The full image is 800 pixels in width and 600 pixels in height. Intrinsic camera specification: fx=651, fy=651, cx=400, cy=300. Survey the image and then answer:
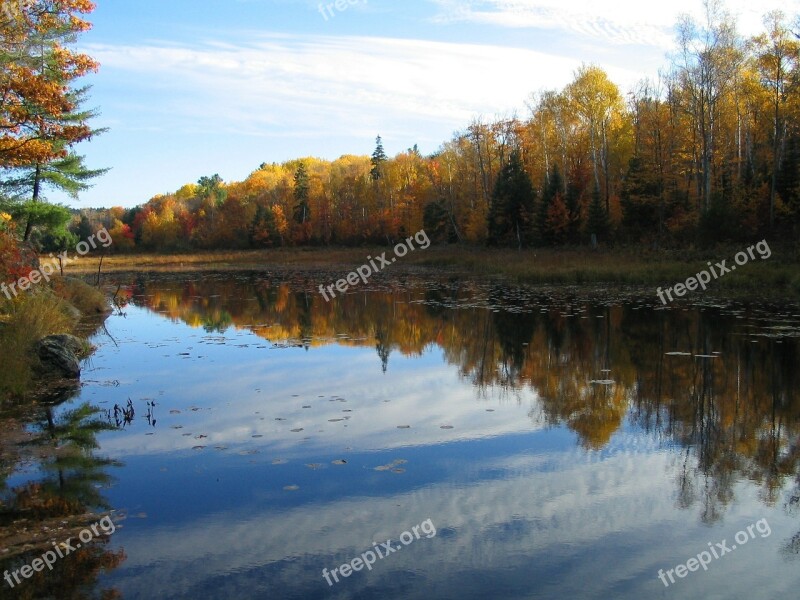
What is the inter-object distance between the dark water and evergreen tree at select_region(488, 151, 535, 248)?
106 ft

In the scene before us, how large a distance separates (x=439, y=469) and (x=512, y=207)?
139 ft

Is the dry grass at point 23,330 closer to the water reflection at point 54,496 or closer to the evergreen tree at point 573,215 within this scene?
the water reflection at point 54,496

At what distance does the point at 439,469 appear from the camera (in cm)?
761

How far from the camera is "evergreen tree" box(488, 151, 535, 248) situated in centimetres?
4756

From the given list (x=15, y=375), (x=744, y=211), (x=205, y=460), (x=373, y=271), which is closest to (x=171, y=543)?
(x=205, y=460)

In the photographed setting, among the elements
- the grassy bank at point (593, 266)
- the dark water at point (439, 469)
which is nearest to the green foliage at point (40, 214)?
the dark water at point (439, 469)

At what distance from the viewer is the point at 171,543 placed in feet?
19.2

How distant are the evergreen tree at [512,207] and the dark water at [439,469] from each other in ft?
106

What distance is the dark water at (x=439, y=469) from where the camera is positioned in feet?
17.4

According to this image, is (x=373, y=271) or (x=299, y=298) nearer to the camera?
(x=299, y=298)

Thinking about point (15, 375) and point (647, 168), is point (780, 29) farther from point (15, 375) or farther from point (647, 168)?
point (15, 375)

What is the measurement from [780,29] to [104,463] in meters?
37.2

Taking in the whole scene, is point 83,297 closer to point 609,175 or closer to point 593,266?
point 593,266

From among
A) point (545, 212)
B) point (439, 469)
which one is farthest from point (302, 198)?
point (439, 469)
